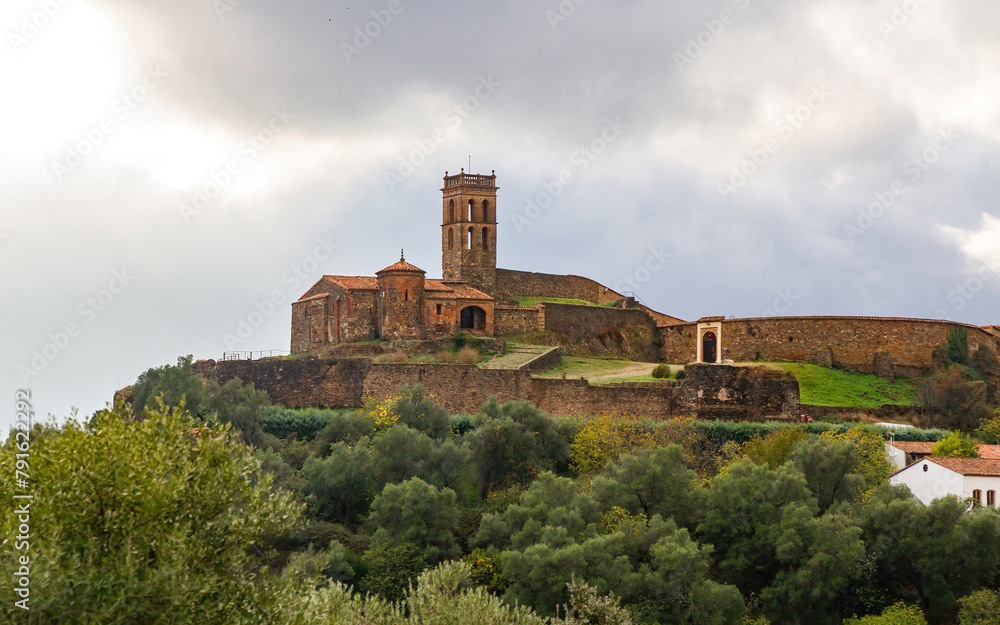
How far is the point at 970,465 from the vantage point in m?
36.2

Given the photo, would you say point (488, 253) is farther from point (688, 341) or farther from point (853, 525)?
point (853, 525)

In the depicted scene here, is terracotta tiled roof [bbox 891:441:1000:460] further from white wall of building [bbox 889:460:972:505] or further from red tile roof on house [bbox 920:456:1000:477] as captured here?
white wall of building [bbox 889:460:972:505]

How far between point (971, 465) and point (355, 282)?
28272 millimetres

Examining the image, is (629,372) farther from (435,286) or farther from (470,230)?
(470,230)

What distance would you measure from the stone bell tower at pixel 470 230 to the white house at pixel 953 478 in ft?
84.9

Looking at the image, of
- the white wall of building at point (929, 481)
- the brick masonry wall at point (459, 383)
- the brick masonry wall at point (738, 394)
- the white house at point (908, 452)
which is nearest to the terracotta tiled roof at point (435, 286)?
the brick masonry wall at point (459, 383)

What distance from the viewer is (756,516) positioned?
101ft

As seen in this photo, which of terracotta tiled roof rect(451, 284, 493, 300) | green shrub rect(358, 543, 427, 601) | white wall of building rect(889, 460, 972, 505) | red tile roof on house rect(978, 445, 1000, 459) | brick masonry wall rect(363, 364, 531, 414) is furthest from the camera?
terracotta tiled roof rect(451, 284, 493, 300)

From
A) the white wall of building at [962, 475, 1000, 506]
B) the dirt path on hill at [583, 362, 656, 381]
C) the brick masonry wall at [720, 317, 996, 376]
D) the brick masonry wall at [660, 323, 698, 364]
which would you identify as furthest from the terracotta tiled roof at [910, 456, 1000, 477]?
the brick masonry wall at [660, 323, 698, 364]

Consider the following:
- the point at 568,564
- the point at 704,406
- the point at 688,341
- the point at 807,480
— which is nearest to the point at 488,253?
the point at 688,341

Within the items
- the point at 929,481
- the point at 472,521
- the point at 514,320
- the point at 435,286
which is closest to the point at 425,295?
the point at 435,286

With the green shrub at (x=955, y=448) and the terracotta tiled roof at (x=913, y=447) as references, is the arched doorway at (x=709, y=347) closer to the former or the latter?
the terracotta tiled roof at (x=913, y=447)

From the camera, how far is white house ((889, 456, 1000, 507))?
35.0 m

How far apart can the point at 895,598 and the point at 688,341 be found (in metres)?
25.1
